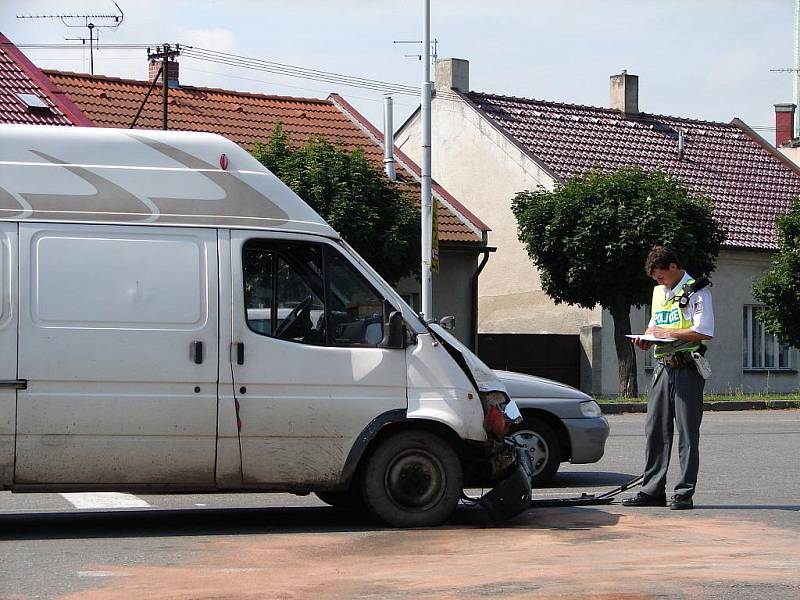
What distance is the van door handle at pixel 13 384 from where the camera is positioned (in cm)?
862

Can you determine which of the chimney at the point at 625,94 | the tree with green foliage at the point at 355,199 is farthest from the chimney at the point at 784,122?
the tree with green foliage at the point at 355,199

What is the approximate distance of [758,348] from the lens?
3719 centimetres

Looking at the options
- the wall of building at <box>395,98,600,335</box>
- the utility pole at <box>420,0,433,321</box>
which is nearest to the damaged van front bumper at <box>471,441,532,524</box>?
the utility pole at <box>420,0,433,321</box>

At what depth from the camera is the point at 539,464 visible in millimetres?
11633

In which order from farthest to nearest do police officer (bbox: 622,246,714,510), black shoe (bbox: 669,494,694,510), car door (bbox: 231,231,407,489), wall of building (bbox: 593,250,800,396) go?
1. wall of building (bbox: 593,250,800,396)
2. police officer (bbox: 622,246,714,510)
3. black shoe (bbox: 669,494,694,510)
4. car door (bbox: 231,231,407,489)

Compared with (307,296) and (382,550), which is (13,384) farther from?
(382,550)

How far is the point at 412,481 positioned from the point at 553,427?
8.90 feet

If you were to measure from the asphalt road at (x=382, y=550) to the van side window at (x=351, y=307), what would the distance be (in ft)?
4.14

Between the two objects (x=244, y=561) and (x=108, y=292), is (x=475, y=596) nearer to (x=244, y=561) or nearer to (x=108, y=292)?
(x=244, y=561)

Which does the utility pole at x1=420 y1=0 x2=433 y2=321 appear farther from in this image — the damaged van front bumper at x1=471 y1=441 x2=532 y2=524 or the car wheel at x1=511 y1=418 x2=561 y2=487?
the damaged van front bumper at x1=471 y1=441 x2=532 y2=524

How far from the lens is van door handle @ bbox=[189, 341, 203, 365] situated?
349 inches

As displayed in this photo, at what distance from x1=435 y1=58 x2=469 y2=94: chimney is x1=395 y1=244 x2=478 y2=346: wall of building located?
702 centimetres

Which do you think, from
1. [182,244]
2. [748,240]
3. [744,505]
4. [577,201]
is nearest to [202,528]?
[182,244]

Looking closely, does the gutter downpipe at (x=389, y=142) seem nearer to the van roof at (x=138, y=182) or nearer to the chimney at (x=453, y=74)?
the chimney at (x=453, y=74)
